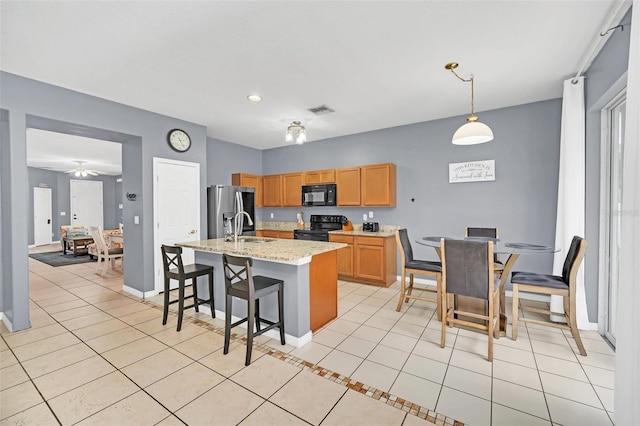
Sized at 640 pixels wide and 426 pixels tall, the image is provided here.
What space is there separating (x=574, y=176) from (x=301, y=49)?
10.4ft

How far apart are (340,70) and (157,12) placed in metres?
1.65

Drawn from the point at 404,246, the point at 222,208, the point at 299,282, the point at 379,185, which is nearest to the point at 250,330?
the point at 299,282

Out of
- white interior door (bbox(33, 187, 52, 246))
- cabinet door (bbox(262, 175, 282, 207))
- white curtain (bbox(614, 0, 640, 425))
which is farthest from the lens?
white interior door (bbox(33, 187, 52, 246))

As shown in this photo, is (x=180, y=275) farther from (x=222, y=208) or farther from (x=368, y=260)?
(x=368, y=260)

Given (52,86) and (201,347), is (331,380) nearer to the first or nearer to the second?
(201,347)

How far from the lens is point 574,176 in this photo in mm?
3047

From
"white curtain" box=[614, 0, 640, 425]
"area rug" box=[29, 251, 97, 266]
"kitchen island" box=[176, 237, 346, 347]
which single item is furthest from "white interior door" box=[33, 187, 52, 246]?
"white curtain" box=[614, 0, 640, 425]

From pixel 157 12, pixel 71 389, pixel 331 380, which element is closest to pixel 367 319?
pixel 331 380

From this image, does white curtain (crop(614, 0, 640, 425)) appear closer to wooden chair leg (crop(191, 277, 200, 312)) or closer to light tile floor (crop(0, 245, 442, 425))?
light tile floor (crop(0, 245, 442, 425))

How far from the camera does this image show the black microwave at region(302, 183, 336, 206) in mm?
5484

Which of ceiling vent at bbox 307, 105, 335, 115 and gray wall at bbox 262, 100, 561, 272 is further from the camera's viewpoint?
ceiling vent at bbox 307, 105, 335, 115

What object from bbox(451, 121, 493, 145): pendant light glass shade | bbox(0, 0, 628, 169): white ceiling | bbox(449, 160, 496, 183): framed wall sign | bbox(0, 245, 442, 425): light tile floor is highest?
bbox(0, 0, 628, 169): white ceiling

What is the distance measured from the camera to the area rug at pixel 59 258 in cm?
666

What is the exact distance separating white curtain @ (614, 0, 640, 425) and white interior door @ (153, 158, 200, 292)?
4804 mm
